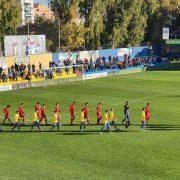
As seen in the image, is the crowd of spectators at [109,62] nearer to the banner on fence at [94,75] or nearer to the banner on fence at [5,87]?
the banner on fence at [94,75]

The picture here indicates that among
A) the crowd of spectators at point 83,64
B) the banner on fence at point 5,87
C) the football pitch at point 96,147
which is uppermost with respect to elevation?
the crowd of spectators at point 83,64

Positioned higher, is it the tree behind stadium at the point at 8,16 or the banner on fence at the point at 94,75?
the tree behind stadium at the point at 8,16

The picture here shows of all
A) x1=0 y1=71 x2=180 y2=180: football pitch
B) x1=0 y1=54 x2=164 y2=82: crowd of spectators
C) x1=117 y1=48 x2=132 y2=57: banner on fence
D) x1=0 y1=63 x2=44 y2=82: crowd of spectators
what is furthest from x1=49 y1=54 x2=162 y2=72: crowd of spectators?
x1=0 y1=71 x2=180 y2=180: football pitch

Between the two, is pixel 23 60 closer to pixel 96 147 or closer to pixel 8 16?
pixel 8 16

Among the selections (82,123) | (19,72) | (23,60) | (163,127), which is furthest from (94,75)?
(82,123)

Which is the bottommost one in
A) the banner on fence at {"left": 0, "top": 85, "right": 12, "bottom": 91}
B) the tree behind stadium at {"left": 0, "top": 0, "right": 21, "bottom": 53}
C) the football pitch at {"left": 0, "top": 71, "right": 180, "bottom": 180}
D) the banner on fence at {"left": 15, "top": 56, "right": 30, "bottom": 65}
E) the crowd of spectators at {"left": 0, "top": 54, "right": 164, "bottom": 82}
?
the football pitch at {"left": 0, "top": 71, "right": 180, "bottom": 180}

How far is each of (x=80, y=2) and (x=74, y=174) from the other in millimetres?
53528

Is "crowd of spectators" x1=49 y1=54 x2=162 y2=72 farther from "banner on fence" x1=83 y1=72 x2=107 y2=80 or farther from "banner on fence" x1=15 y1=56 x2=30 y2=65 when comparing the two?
"banner on fence" x1=15 y1=56 x2=30 y2=65

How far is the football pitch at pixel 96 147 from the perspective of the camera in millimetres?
21453

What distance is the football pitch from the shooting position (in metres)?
21.5

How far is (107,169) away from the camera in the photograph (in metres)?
21.8

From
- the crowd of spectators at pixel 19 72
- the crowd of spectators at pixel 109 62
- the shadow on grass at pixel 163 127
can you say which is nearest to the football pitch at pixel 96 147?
the shadow on grass at pixel 163 127

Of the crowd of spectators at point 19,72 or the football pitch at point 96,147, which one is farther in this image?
the crowd of spectators at point 19,72

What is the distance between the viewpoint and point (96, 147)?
2561 centimetres
